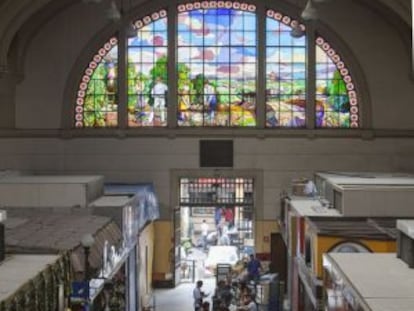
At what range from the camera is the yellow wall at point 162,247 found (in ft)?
74.2

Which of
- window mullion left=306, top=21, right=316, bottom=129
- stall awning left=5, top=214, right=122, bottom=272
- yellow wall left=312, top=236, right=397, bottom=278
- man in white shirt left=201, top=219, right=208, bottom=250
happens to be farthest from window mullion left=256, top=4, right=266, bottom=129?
yellow wall left=312, top=236, right=397, bottom=278

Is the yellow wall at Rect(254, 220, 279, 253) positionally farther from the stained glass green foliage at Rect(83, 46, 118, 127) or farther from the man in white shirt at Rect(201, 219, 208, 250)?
the stained glass green foliage at Rect(83, 46, 118, 127)

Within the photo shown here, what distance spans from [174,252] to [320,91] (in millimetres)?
6179

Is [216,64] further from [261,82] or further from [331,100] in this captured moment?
[331,100]

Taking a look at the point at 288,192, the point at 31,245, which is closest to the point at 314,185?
the point at 288,192

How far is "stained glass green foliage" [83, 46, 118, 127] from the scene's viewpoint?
22.8m

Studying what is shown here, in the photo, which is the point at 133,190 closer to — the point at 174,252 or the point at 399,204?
the point at 174,252

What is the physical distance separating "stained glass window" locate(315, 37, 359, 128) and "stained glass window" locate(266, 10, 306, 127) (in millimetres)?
458

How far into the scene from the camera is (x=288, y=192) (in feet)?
71.0

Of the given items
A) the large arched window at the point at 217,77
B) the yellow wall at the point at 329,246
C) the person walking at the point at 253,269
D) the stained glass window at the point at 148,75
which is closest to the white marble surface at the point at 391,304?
the yellow wall at the point at 329,246

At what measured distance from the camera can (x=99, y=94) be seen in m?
22.9

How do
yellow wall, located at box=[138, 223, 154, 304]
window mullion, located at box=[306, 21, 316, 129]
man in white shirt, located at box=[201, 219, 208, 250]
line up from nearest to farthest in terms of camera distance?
1. yellow wall, located at box=[138, 223, 154, 304]
2. window mullion, located at box=[306, 21, 316, 129]
3. man in white shirt, located at box=[201, 219, 208, 250]

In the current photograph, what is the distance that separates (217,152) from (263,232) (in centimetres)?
263

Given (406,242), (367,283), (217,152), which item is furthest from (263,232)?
(367,283)
